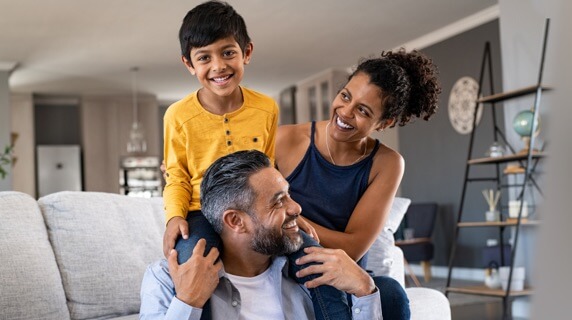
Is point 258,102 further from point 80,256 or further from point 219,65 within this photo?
point 80,256

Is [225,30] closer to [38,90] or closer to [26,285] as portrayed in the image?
[26,285]

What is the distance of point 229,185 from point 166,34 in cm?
727

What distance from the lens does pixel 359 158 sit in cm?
226

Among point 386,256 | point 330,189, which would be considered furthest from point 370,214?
point 386,256

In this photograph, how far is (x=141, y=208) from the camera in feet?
9.66

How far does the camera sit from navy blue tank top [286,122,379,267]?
2.20 m

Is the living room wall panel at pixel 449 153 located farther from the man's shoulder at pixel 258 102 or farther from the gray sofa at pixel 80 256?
the man's shoulder at pixel 258 102

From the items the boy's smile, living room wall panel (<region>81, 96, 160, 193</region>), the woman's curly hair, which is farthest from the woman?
living room wall panel (<region>81, 96, 160, 193</region>)

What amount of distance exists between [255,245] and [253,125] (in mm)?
359

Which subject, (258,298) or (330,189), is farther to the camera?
(330,189)

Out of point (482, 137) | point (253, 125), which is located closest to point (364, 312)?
point (253, 125)

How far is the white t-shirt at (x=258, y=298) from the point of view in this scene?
2043 mm

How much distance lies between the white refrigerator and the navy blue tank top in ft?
37.1

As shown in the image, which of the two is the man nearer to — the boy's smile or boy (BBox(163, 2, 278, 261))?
boy (BBox(163, 2, 278, 261))
